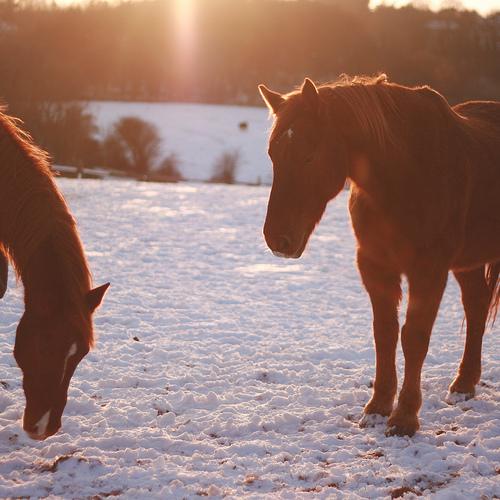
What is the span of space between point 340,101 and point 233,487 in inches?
82.1

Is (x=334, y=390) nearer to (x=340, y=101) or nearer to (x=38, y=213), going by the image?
(x=340, y=101)

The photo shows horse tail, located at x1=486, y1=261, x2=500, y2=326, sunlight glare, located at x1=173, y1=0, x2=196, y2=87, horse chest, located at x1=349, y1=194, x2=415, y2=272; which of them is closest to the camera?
horse chest, located at x1=349, y1=194, x2=415, y2=272

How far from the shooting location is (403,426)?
355 centimetres

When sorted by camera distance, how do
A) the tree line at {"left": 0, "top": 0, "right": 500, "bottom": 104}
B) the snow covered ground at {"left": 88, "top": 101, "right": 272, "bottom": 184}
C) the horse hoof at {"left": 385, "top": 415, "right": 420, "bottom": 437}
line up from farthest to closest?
the snow covered ground at {"left": 88, "top": 101, "right": 272, "bottom": 184}, the tree line at {"left": 0, "top": 0, "right": 500, "bottom": 104}, the horse hoof at {"left": 385, "top": 415, "right": 420, "bottom": 437}

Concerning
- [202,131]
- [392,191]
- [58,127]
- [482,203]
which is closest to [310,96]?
[392,191]

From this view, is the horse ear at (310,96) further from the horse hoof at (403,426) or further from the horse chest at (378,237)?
the horse hoof at (403,426)

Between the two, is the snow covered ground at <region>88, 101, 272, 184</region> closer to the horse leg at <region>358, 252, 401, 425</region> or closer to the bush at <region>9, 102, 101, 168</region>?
the bush at <region>9, 102, 101, 168</region>

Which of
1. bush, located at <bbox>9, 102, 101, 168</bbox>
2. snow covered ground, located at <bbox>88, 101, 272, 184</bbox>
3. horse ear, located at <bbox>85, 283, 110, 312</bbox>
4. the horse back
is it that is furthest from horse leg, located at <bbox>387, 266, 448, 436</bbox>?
snow covered ground, located at <bbox>88, 101, 272, 184</bbox>

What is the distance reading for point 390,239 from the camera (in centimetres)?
344

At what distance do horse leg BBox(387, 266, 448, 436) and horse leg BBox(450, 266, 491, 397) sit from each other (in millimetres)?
942

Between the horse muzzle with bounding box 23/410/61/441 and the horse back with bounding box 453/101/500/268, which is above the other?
the horse back with bounding box 453/101/500/268

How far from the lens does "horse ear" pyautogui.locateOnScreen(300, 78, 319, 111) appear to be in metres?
3.01

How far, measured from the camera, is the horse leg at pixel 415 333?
11.2 feet

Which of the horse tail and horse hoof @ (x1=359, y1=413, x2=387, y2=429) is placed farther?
the horse tail
